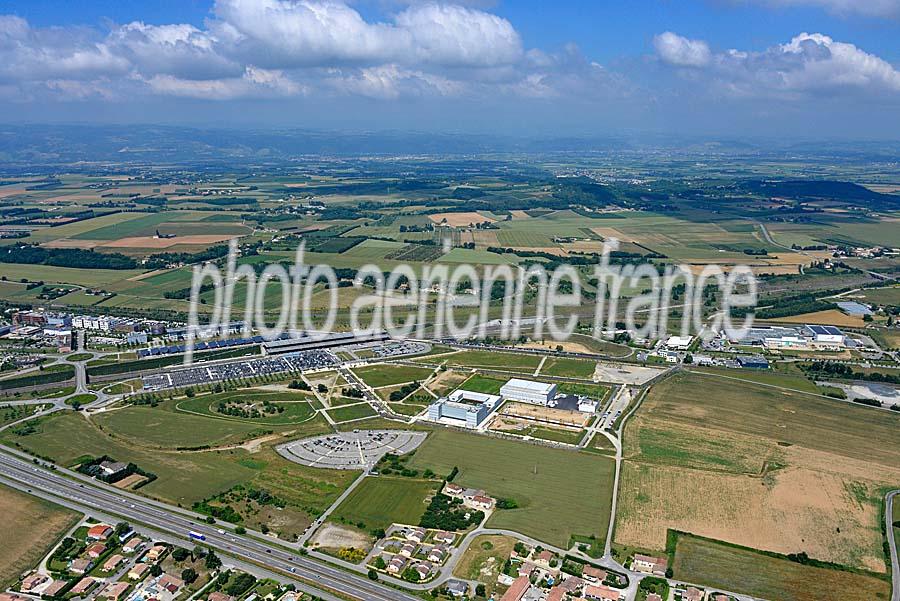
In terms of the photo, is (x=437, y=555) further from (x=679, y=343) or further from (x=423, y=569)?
(x=679, y=343)

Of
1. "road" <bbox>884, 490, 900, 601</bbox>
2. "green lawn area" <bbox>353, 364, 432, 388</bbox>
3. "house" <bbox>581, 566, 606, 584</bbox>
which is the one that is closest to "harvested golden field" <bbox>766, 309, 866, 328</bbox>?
"road" <bbox>884, 490, 900, 601</bbox>

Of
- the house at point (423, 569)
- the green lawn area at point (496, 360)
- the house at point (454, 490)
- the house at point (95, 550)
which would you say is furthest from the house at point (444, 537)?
the green lawn area at point (496, 360)

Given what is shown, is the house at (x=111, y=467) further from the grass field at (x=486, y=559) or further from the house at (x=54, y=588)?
the grass field at (x=486, y=559)

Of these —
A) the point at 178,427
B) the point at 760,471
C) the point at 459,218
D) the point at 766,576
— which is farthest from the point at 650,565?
the point at 459,218

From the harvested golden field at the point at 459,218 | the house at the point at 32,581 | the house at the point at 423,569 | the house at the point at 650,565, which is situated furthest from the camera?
the harvested golden field at the point at 459,218

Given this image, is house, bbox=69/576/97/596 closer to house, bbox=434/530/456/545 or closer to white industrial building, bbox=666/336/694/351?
house, bbox=434/530/456/545

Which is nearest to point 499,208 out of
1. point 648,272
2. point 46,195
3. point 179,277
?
point 648,272

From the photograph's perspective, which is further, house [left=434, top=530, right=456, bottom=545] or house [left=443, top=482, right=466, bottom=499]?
house [left=443, top=482, right=466, bottom=499]
